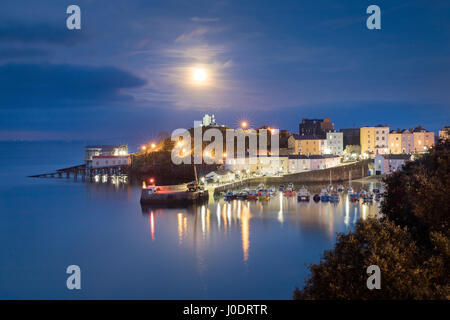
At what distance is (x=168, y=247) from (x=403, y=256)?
1209cm

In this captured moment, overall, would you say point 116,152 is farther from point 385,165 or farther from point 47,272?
point 47,272

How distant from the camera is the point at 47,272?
14.4m

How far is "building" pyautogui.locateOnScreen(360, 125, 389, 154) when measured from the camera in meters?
50.1

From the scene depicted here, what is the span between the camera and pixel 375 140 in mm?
50500

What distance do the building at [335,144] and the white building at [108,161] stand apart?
103ft

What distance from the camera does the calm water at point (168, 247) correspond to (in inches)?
495

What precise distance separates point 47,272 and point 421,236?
12.4 metres

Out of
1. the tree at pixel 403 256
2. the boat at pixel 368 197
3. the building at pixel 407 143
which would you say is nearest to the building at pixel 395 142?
the building at pixel 407 143

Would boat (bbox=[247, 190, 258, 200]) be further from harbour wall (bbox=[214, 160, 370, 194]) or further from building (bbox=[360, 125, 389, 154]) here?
building (bbox=[360, 125, 389, 154])

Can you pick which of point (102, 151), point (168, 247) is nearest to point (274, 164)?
point (168, 247)

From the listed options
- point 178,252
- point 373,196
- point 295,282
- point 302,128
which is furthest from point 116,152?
point 295,282

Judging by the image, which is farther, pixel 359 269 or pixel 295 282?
pixel 295 282

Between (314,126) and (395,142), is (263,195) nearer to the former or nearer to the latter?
(395,142)

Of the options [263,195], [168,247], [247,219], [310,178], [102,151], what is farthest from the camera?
[102,151]
